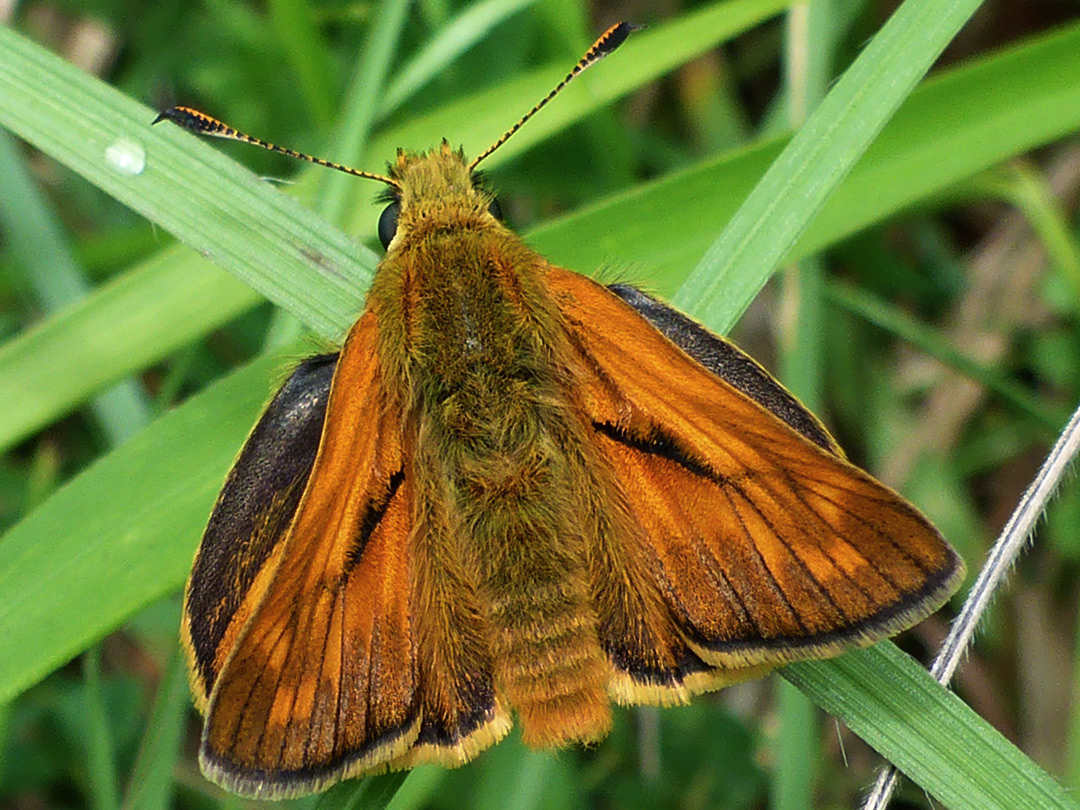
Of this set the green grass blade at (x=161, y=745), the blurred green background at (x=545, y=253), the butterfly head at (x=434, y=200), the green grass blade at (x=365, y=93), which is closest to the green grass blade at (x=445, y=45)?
the blurred green background at (x=545, y=253)

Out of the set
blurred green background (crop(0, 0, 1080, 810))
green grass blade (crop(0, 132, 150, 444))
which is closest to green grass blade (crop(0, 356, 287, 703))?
blurred green background (crop(0, 0, 1080, 810))

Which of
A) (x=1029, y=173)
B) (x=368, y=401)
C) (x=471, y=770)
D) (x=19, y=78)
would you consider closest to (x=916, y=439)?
(x=1029, y=173)

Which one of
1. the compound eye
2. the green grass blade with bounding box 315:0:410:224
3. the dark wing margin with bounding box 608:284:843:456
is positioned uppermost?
the green grass blade with bounding box 315:0:410:224

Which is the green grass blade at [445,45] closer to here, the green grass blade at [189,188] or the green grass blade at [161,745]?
the green grass blade at [189,188]

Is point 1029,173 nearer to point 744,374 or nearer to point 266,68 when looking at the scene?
point 744,374

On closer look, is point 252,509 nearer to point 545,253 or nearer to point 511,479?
point 511,479

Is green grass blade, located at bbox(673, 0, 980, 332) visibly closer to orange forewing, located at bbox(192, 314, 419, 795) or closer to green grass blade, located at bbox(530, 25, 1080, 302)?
green grass blade, located at bbox(530, 25, 1080, 302)
